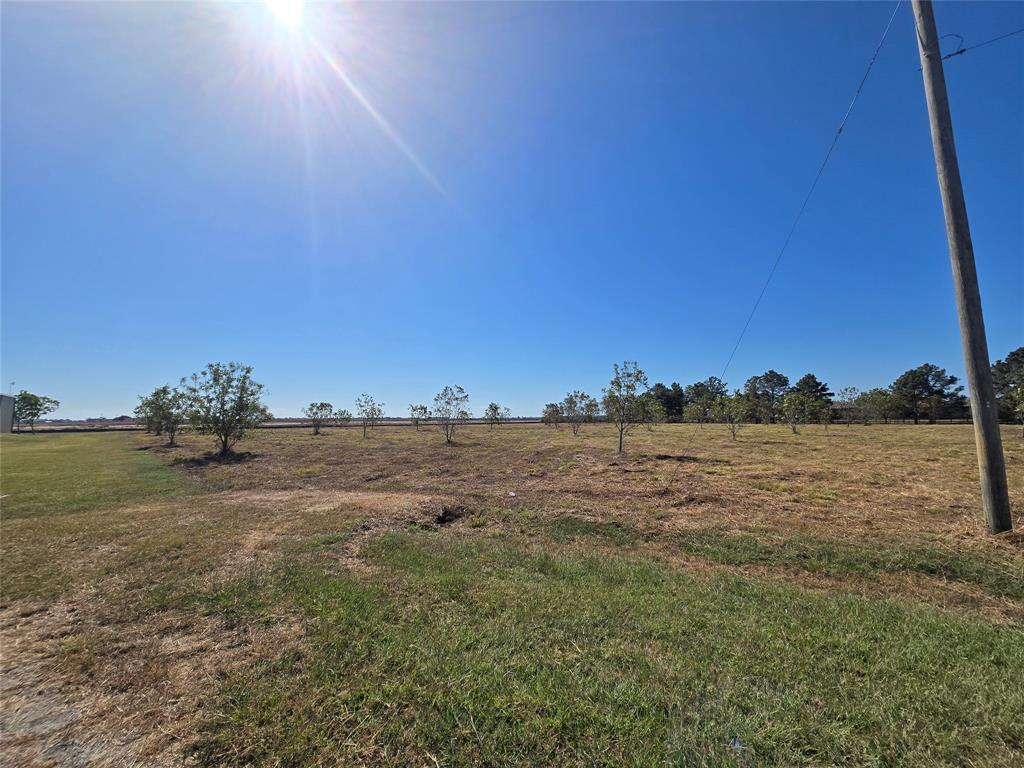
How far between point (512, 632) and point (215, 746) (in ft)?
8.85

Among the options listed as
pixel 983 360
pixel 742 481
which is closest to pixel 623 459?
pixel 742 481

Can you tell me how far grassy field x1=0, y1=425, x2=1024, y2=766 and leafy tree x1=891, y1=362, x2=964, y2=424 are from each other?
96.0 m

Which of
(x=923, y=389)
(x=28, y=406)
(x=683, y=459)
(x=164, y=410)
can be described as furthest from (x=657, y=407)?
(x=28, y=406)

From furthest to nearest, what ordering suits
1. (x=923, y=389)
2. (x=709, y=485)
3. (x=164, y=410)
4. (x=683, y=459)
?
(x=923, y=389), (x=164, y=410), (x=683, y=459), (x=709, y=485)

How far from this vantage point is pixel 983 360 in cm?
731

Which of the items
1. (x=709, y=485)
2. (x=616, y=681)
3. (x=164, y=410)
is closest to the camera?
(x=616, y=681)

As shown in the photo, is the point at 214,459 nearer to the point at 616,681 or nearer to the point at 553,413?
the point at 616,681

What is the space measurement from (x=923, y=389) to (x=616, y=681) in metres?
114

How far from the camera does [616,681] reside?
137 inches

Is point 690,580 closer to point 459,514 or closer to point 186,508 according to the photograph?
point 459,514

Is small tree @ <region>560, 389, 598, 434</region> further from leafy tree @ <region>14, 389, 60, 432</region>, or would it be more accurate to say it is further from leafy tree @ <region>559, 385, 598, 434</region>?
leafy tree @ <region>14, 389, 60, 432</region>

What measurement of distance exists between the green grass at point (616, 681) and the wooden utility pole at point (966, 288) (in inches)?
181

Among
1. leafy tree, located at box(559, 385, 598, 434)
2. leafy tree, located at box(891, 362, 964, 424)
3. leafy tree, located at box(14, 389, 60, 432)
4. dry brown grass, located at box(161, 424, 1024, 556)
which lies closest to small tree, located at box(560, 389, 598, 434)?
leafy tree, located at box(559, 385, 598, 434)

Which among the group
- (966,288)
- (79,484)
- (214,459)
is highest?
(966,288)
